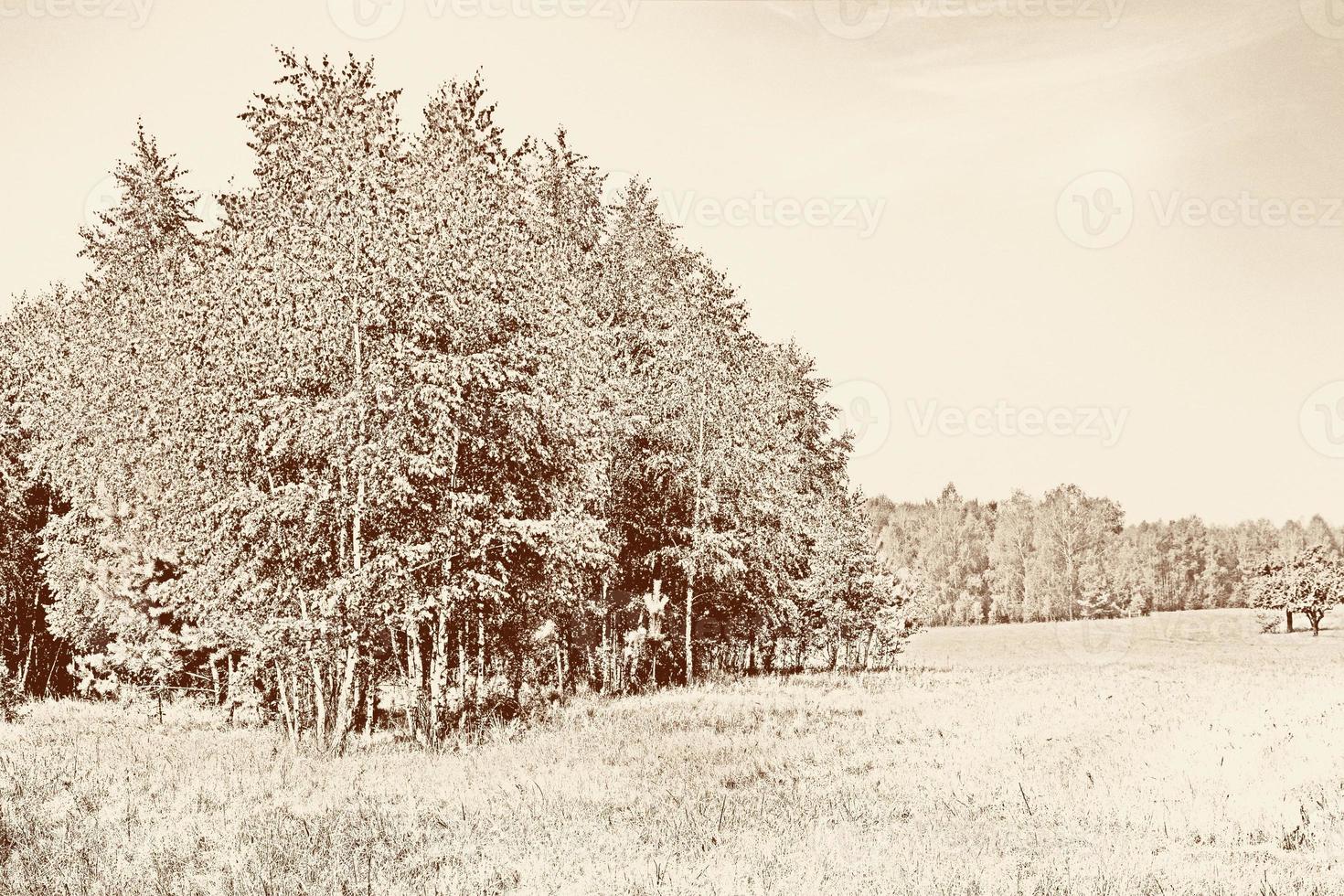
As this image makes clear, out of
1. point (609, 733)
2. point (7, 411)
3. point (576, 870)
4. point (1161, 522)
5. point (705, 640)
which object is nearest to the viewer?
point (576, 870)

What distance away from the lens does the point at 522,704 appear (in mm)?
23141

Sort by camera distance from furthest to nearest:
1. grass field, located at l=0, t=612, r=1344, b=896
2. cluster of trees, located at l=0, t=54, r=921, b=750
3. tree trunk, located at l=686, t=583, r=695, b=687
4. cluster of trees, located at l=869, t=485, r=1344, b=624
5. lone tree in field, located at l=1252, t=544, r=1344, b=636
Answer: cluster of trees, located at l=869, t=485, r=1344, b=624
lone tree in field, located at l=1252, t=544, r=1344, b=636
tree trunk, located at l=686, t=583, r=695, b=687
cluster of trees, located at l=0, t=54, r=921, b=750
grass field, located at l=0, t=612, r=1344, b=896

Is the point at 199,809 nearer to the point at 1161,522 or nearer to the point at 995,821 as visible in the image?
the point at 995,821

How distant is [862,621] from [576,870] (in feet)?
120

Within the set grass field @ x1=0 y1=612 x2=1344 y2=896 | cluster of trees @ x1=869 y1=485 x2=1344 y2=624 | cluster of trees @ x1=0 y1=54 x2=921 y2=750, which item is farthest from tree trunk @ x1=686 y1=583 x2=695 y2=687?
cluster of trees @ x1=869 y1=485 x2=1344 y2=624

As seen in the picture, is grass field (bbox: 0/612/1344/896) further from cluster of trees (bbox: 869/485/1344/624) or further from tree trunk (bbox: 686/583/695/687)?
cluster of trees (bbox: 869/485/1344/624)

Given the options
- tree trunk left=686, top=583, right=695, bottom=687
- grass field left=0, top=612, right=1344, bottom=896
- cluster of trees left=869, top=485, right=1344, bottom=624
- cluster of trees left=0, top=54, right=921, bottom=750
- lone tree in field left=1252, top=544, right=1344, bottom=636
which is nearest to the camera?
grass field left=0, top=612, right=1344, bottom=896

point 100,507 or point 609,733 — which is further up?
point 100,507

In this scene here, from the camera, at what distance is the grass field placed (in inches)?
376

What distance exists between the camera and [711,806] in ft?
41.5

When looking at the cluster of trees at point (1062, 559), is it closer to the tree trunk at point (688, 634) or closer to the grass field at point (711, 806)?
the tree trunk at point (688, 634)

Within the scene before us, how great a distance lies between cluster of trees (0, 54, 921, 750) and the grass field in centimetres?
279

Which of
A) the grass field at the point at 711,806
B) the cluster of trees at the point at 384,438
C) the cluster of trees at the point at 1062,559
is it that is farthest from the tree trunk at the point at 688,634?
the cluster of trees at the point at 1062,559

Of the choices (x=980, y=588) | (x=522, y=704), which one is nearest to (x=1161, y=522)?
(x=980, y=588)
